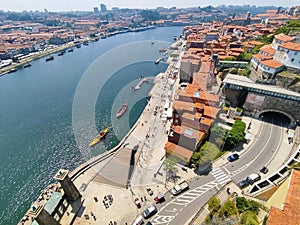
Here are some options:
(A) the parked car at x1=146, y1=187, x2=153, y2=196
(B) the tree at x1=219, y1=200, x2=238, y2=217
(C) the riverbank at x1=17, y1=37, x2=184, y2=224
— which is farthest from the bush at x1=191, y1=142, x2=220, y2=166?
(B) the tree at x1=219, y1=200, x2=238, y2=217

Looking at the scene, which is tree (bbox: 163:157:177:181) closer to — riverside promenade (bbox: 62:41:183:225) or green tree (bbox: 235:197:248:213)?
riverside promenade (bbox: 62:41:183:225)

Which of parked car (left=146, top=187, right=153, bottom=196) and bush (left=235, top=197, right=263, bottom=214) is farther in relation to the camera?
parked car (left=146, top=187, right=153, bottom=196)

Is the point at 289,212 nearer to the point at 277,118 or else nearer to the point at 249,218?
the point at 249,218

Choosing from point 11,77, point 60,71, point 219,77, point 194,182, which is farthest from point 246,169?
point 11,77

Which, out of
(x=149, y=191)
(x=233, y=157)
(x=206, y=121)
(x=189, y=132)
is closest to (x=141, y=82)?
(x=206, y=121)

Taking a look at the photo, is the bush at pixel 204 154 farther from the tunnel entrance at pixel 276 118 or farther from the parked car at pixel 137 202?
the tunnel entrance at pixel 276 118

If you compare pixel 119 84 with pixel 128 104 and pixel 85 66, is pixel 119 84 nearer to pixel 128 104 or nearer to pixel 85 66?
pixel 128 104

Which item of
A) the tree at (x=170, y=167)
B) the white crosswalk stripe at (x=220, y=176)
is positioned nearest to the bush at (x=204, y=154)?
the white crosswalk stripe at (x=220, y=176)
